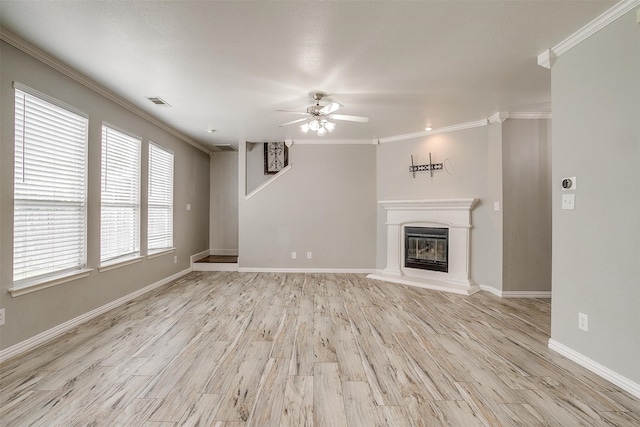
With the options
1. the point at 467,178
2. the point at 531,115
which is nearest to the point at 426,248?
the point at 467,178

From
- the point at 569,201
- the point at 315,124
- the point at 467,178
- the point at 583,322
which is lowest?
the point at 583,322

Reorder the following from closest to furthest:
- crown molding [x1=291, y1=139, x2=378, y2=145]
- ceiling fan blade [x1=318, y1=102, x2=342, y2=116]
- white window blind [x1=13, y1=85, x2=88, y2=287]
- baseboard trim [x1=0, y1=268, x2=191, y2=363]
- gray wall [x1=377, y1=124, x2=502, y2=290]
A: baseboard trim [x1=0, y1=268, x2=191, y2=363] → white window blind [x1=13, y1=85, x2=88, y2=287] → ceiling fan blade [x1=318, y1=102, x2=342, y2=116] → gray wall [x1=377, y1=124, x2=502, y2=290] → crown molding [x1=291, y1=139, x2=378, y2=145]

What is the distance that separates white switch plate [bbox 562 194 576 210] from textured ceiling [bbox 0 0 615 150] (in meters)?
1.29

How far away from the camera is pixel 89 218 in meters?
2.99

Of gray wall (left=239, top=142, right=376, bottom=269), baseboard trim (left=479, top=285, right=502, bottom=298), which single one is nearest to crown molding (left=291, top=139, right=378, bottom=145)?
gray wall (left=239, top=142, right=376, bottom=269)

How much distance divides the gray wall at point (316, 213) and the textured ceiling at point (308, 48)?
68.1 inches

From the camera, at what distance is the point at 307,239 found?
5.35 m

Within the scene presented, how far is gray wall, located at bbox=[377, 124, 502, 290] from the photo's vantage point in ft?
13.2

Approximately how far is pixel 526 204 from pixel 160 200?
564 cm

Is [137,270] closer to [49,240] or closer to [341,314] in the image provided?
[49,240]

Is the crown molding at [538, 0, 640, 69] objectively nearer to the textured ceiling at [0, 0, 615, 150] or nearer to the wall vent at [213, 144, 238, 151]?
the textured ceiling at [0, 0, 615, 150]

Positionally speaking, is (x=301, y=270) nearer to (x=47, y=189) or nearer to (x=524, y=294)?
(x=524, y=294)

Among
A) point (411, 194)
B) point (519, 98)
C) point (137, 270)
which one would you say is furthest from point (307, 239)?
point (519, 98)

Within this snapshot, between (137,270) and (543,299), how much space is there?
5668 millimetres
